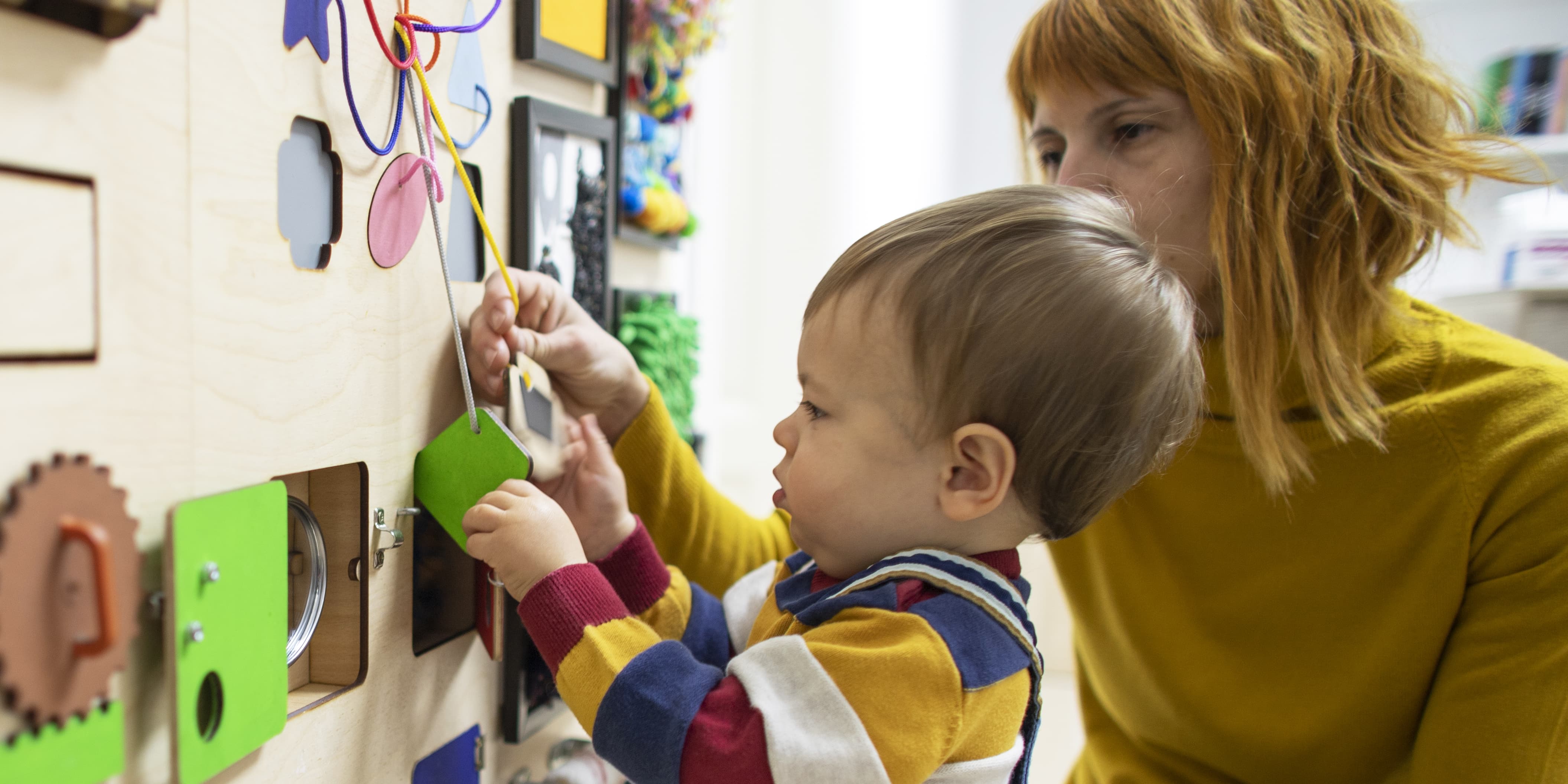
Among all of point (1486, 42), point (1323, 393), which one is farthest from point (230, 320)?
point (1486, 42)

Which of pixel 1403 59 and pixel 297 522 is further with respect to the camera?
pixel 1403 59

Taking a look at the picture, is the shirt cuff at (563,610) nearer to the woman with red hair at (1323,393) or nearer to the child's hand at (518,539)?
the child's hand at (518,539)

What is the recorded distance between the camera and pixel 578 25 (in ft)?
2.65

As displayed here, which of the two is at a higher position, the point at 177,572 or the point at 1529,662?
the point at 177,572

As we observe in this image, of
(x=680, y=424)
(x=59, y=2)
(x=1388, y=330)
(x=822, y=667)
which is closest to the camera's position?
(x=59, y=2)

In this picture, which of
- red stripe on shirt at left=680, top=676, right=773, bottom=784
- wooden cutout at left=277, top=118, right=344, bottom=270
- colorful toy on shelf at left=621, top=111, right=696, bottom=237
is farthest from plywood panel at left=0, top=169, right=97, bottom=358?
colorful toy on shelf at left=621, top=111, right=696, bottom=237

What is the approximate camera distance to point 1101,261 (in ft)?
1.99

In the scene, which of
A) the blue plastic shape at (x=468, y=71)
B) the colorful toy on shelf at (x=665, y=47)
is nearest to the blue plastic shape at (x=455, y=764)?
the blue plastic shape at (x=468, y=71)

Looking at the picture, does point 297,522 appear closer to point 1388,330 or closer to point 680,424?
point 680,424

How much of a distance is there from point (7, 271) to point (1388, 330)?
3.03ft

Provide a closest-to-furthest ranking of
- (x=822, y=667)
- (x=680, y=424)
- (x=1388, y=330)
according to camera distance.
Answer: (x=822, y=667), (x=1388, y=330), (x=680, y=424)

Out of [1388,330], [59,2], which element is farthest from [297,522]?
[1388,330]

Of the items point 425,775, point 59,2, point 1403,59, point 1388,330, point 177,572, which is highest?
point 1403,59

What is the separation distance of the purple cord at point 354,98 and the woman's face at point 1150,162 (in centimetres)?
47
